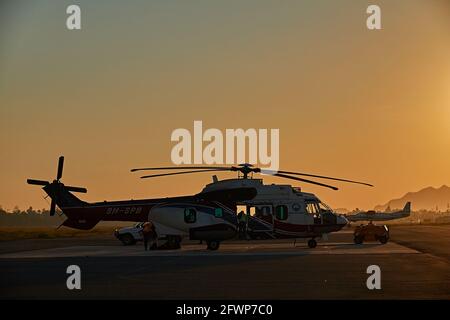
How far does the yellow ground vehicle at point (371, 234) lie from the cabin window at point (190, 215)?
11135mm

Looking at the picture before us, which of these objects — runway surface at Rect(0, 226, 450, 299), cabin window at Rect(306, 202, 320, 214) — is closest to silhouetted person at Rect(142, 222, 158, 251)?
runway surface at Rect(0, 226, 450, 299)

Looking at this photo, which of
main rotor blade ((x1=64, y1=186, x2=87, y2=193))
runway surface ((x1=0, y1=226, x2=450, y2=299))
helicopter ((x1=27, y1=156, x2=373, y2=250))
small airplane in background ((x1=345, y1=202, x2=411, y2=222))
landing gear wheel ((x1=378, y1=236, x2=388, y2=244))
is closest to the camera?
runway surface ((x1=0, y1=226, x2=450, y2=299))

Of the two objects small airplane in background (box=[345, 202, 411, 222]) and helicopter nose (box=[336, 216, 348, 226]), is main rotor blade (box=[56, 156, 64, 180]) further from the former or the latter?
small airplane in background (box=[345, 202, 411, 222])

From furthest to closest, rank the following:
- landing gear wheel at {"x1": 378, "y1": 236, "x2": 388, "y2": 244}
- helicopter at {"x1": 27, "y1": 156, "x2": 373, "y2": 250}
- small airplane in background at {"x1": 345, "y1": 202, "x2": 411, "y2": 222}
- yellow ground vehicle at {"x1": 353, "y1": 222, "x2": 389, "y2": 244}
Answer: small airplane in background at {"x1": 345, "y1": 202, "x2": 411, "y2": 222}, yellow ground vehicle at {"x1": 353, "y1": 222, "x2": 389, "y2": 244}, landing gear wheel at {"x1": 378, "y1": 236, "x2": 388, "y2": 244}, helicopter at {"x1": 27, "y1": 156, "x2": 373, "y2": 250}

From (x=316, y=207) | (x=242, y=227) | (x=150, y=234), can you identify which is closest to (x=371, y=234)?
(x=316, y=207)

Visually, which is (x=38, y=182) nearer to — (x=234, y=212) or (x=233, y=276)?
(x=234, y=212)

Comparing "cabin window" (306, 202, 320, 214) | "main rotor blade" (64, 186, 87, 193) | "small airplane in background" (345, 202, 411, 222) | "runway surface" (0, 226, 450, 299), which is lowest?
"small airplane in background" (345, 202, 411, 222)

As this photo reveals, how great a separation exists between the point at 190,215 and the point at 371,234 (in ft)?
42.5

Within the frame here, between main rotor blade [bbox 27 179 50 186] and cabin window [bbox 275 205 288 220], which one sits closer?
cabin window [bbox 275 205 288 220]

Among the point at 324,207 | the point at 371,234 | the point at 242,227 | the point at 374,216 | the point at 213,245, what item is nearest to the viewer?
the point at 242,227

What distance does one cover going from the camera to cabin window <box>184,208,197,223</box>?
36.2m

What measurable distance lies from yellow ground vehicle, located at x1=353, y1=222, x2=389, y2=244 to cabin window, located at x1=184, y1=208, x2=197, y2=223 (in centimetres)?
1114

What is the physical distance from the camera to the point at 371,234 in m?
44.2

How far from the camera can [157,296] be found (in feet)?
54.4
